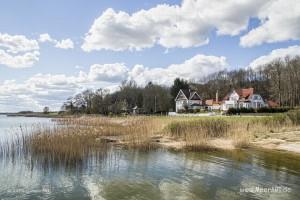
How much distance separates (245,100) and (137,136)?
58118mm

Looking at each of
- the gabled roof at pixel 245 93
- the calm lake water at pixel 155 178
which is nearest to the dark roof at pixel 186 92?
the gabled roof at pixel 245 93

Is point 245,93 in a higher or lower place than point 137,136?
higher

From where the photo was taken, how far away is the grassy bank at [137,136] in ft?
45.8

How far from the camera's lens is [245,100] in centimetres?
7350

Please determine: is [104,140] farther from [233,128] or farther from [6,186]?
[6,186]

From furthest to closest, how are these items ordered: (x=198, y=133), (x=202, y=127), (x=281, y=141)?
1. (x=202, y=127)
2. (x=198, y=133)
3. (x=281, y=141)

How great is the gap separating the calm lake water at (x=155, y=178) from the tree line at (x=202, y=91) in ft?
169

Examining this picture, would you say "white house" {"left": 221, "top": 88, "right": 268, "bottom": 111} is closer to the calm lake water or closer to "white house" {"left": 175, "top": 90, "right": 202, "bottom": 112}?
"white house" {"left": 175, "top": 90, "right": 202, "bottom": 112}

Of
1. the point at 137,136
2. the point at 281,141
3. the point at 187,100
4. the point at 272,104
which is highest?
the point at 187,100

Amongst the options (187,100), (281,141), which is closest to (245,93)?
(187,100)

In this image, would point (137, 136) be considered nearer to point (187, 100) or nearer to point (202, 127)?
point (202, 127)

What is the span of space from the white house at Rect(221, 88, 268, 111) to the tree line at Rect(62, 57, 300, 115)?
3.33 m

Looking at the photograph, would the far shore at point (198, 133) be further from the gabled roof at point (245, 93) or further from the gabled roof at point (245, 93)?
the gabled roof at point (245, 93)

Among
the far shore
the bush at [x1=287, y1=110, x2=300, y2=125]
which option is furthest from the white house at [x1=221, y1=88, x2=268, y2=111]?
the far shore
